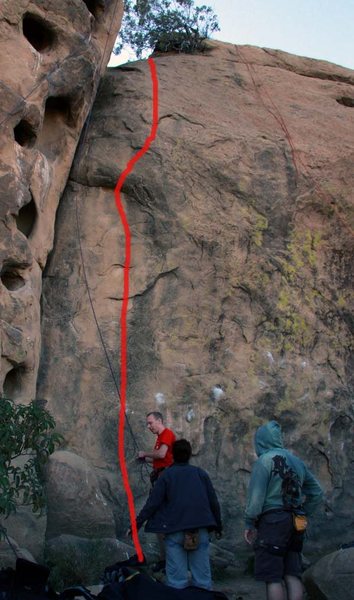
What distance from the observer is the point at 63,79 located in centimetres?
1014

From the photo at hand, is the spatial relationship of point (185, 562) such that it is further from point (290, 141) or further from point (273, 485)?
point (290, 141)

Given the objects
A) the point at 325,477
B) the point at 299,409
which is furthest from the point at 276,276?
the point at 325,477

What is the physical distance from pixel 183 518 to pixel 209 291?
163 inches

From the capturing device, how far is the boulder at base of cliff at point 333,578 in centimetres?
759

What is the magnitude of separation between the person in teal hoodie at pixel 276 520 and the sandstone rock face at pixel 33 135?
2.57 m

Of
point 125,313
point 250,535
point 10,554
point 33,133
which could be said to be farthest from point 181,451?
point 33,133

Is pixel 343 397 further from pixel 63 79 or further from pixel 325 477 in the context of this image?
pixel 63 79

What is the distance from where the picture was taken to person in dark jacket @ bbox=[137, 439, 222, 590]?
22.6 ft

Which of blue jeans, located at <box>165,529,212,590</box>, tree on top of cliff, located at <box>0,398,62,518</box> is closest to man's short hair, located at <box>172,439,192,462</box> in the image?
blue jeans, located at <box>165,529,212,590</box>


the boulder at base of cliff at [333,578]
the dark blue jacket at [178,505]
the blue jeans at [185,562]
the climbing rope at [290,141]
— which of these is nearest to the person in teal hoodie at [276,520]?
the dark blue jacket at [178,505]

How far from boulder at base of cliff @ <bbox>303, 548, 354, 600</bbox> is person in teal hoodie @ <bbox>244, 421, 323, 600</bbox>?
0.97 metres

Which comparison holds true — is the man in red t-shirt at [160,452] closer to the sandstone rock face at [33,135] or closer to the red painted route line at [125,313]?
the red painted route line at [125,313]

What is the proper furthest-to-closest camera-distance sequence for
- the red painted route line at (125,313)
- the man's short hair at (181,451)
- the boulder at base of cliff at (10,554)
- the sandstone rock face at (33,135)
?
the red painted route line at (125,313), the sandstone rock face at (33,135), the boulder at base of cliff at (10,554), the man's short hair at (181,451)

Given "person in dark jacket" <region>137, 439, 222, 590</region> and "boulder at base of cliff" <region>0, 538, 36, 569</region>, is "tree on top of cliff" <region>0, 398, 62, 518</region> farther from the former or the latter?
"person in dark jacket" <region>137, 439, 222, 590</region>
